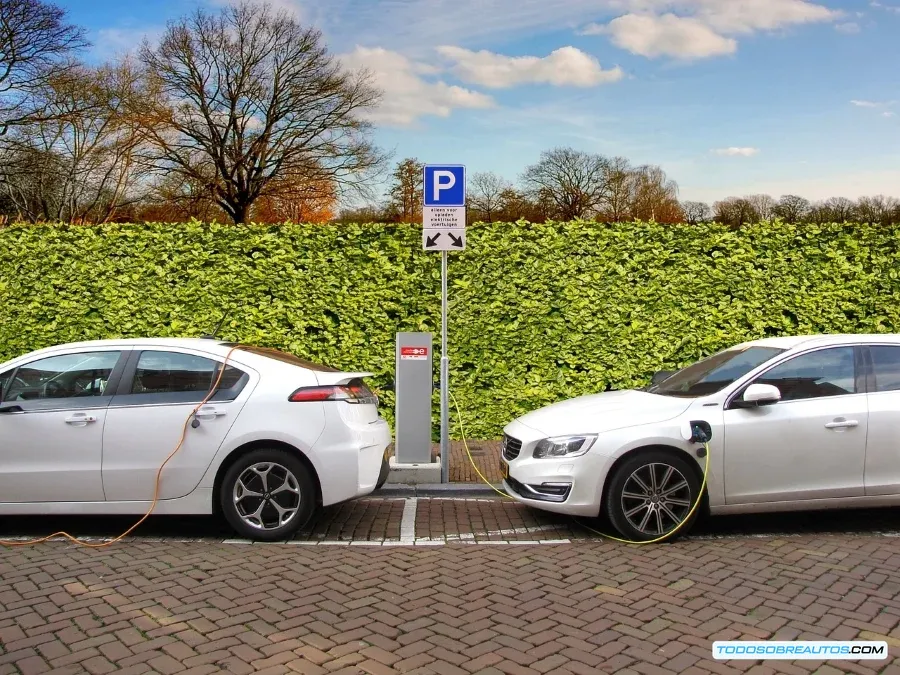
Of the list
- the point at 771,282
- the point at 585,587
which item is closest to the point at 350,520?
the point at 585,587

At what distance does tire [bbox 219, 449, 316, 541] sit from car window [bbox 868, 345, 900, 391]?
4.47 m

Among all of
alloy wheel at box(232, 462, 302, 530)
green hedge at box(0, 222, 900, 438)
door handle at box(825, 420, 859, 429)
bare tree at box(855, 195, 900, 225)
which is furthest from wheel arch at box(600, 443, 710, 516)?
bare tree at box(855, 195, 900, 225)

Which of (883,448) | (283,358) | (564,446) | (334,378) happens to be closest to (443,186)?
(283,358)

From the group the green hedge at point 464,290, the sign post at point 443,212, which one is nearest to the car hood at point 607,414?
→ the sign post at point 443,212

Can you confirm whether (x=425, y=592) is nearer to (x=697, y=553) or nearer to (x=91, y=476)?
(x=697, y=553)

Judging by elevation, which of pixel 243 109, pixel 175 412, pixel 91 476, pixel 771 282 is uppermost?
pixel 243 109

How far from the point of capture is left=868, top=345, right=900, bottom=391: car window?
20.5ft

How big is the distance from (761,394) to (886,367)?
1249mm

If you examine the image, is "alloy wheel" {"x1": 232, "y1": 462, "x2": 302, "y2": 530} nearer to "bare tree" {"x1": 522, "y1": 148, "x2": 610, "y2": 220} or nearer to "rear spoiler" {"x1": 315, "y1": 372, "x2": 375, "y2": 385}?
"rear spoiler" {"x1": 315, "y1": 372, "x2": 375, "y2": 385}

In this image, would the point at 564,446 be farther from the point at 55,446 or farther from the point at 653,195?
the point at 653,195

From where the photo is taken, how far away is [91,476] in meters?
5.97

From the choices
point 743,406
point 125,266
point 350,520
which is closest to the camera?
point 743,406

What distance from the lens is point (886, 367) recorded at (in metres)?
6.32

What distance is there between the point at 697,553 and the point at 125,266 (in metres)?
8.03
